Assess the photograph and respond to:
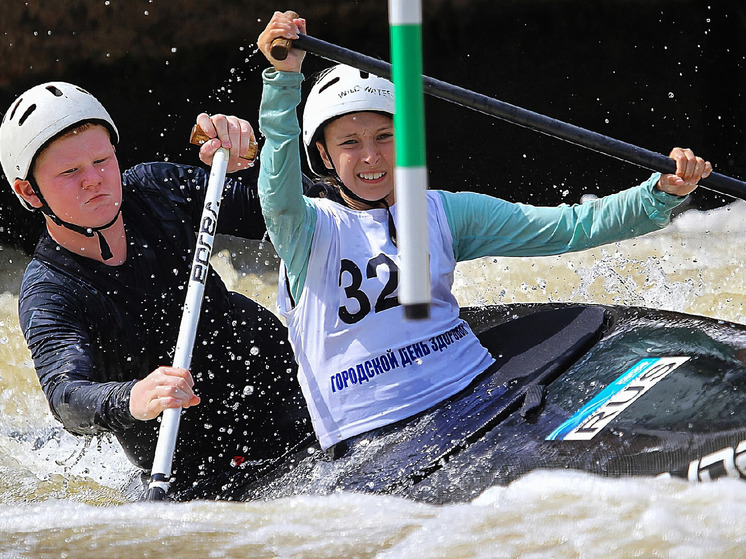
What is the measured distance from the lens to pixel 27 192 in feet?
9.26

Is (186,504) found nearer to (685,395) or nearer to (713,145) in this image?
(685,395)

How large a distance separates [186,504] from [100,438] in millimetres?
904

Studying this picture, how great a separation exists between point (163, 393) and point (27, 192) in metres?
0.95

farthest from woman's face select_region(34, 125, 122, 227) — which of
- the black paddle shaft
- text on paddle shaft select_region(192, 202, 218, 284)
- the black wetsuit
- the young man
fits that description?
the black paddle shaft

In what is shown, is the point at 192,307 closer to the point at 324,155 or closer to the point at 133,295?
the point at 133,295

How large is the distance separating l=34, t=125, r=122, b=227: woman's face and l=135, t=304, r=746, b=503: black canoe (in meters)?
0.80

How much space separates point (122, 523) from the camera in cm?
231

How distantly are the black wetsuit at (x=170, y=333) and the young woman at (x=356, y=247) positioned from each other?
35 cm

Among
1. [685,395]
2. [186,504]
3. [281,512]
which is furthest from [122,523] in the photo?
[685,395]

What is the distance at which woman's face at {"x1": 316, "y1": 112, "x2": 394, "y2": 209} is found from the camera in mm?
2512

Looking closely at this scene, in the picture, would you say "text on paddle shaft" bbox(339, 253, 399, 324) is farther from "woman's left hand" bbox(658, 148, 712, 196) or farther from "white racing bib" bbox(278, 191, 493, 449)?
"woman's left hand" bbox(658, 148, 712, 196)

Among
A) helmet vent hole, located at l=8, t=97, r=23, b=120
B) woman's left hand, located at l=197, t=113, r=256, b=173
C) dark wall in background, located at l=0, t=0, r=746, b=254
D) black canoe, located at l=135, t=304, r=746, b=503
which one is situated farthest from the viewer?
dark wall in background, located at l=0, t=0, r=746, b=254

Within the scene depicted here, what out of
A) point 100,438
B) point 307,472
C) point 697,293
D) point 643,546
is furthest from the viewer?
point 697,293

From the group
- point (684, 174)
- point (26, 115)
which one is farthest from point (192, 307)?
point (684, 174)
